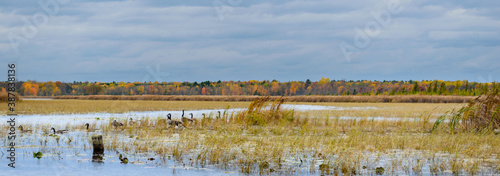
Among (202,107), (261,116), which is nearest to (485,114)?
(261,116)

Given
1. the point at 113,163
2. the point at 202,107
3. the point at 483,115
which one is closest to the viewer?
the point at 113,163

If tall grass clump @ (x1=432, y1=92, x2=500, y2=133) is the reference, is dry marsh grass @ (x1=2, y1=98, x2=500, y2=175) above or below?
below

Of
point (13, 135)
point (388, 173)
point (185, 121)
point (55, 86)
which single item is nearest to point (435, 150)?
point (388, 173)

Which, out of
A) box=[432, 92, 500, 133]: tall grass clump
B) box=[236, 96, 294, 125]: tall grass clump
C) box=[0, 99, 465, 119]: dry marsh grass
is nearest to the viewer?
box=[432, 92, 500, 133]: tall grass clump

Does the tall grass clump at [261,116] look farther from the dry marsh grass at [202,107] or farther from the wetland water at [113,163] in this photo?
the wetland water at [113,163]

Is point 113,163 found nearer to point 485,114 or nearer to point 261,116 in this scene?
point 261,116

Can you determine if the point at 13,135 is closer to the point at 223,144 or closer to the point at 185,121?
the point at 185,121

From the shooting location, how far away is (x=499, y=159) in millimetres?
11578

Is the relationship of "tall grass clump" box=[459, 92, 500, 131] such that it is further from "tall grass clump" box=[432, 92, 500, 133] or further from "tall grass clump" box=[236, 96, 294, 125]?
"tall grass clump" box=[236, 96, 294, 125]

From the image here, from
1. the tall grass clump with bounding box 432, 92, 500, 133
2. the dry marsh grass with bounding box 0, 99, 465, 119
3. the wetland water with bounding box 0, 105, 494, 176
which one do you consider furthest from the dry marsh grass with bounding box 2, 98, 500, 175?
the dry marsh grass with bounding box 0, 99, 465, 119

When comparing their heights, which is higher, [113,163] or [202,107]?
[202,107]

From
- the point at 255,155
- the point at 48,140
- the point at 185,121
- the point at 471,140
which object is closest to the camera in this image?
the point at 255,155

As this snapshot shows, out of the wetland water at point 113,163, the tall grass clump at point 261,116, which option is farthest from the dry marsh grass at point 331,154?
the tall grass clump at point 261,116

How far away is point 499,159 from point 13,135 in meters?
15.9
